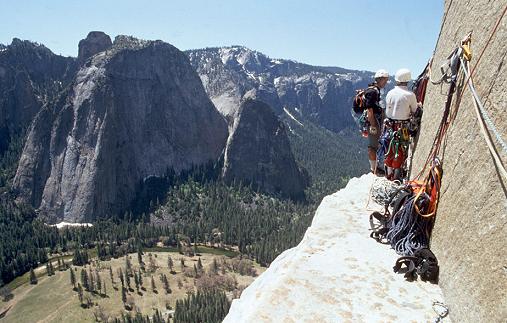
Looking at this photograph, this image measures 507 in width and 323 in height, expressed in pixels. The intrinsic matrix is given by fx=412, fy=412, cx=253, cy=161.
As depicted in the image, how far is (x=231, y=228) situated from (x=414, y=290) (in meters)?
148

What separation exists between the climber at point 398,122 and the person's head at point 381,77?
1587 millimetres

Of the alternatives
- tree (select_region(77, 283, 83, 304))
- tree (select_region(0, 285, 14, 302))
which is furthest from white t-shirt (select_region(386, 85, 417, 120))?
tree (select_region(0, 285, 14, 302))

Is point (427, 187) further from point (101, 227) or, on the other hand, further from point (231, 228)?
point (101, 227)

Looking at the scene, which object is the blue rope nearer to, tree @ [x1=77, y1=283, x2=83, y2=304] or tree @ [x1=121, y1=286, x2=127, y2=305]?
tree @ [x1=121, y1=286, x2=127, y2=305]

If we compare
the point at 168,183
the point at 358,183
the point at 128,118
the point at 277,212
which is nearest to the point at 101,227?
the point at 168,183

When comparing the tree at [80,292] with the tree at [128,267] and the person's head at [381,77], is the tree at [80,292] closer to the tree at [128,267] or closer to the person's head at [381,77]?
the tree at [128,267]

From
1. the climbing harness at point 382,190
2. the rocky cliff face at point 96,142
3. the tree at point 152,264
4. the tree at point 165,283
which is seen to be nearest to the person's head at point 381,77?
the climbing harness at point 382,190

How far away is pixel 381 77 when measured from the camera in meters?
14.3

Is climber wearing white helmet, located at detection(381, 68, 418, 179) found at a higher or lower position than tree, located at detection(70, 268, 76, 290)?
higher

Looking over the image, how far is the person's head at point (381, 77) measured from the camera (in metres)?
14.3

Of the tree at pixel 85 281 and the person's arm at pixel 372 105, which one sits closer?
the person's arm at pixel 372 105

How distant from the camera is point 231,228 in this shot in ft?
504

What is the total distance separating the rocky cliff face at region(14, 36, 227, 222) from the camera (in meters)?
175

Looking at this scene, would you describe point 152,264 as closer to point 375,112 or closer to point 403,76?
point 375,112
